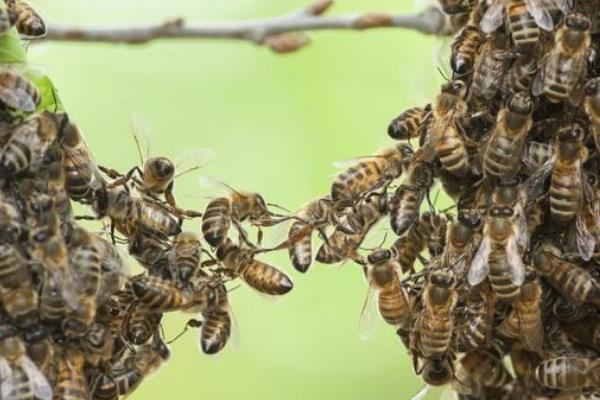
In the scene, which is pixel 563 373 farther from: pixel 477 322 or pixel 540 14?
pixel 540 14

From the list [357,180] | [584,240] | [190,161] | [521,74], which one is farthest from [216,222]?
[584,240]

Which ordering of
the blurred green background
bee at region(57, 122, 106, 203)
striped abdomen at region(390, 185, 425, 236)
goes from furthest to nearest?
the blurred green background → striped abdomen at region(390, 185, 425, 236) → bee at region(57, 122, 106, 203)

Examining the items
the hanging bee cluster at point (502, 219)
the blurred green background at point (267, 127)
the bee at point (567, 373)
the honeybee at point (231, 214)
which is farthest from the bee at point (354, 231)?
the blurred green background at point (267, 127)

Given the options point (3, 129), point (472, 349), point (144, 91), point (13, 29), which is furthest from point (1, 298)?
point (144, 91)

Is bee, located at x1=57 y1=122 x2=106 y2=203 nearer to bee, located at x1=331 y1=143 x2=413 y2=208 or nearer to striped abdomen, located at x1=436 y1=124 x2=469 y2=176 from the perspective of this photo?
Answer: bee, located at x1=331 y1=143 x2=413 y2=208

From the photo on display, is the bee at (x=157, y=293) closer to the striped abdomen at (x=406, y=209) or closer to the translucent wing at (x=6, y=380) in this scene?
the translucent wing at (x=6, y=380)

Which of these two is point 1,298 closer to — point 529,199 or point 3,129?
point 3,129

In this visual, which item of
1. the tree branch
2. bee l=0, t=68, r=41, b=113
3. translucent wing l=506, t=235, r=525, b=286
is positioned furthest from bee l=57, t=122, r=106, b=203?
the tree branch
